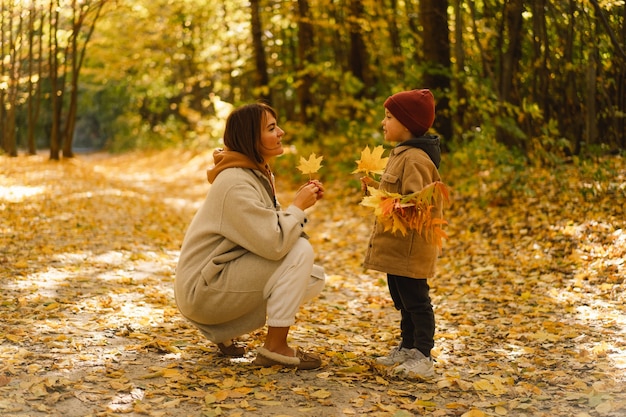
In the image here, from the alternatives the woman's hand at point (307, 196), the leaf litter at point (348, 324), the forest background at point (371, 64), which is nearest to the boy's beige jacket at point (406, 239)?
the woman's hand at point (307, 196)

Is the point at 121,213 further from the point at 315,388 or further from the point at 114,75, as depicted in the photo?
the point at 114,75

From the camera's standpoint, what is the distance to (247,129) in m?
3.90

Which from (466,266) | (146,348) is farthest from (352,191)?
(146,348)

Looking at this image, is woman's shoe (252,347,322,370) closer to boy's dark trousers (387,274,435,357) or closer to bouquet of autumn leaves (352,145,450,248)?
boy's dark trousers (387,274,435,357)

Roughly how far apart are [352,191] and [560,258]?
544 cm

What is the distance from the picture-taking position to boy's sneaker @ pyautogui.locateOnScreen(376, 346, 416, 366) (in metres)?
4.10

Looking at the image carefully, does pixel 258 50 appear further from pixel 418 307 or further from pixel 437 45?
pixel 418 307

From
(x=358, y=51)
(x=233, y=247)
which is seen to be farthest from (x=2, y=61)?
(x=233, y=247)

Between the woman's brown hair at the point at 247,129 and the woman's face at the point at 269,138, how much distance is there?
2 cm

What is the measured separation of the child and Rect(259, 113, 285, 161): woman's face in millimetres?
632

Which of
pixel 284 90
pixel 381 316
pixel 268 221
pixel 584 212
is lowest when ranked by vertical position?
pixel 381 316

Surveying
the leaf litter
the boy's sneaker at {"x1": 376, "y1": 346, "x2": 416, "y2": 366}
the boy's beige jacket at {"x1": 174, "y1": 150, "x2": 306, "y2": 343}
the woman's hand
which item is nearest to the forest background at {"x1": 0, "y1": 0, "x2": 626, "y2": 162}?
the leaf litter

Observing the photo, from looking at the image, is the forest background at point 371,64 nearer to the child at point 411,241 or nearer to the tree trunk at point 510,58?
the tree trunk at point 510,58

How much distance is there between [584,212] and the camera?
7.40m
